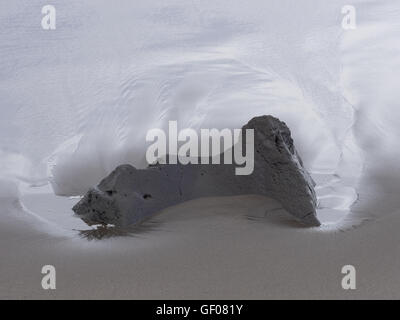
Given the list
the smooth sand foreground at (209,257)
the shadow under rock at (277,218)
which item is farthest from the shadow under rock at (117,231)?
the shadow under rock at (277,218)

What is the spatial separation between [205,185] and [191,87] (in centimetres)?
120

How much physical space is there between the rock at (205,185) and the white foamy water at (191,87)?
189 millimetres

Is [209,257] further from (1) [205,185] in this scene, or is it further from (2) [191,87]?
(2) [191,87]

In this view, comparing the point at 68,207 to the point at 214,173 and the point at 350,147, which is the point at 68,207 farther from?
the point at 350,147

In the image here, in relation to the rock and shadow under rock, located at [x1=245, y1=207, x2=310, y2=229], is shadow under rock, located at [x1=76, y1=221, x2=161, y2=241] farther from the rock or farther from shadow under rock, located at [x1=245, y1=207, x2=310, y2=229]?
shadow under rock, located at [x1=245, y1=207, x2=310, y2=229]

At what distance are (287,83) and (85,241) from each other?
6.36ft

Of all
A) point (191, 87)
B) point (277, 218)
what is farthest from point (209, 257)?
point (191, 87)

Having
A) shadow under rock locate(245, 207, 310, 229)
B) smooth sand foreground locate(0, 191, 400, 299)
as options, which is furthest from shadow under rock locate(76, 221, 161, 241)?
shadow under rock locate(245, 207, 310, 229)

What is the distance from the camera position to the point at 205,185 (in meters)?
2.62

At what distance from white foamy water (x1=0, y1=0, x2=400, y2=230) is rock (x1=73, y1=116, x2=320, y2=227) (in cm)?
19

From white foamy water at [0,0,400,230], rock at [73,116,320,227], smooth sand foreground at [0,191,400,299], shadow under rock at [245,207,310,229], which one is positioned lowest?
smooth sand foreground at [0,191,400,299]

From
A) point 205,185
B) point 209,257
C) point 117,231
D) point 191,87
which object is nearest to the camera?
point 209,257

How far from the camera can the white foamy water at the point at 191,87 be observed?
10.6ft

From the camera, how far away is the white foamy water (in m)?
3.25
